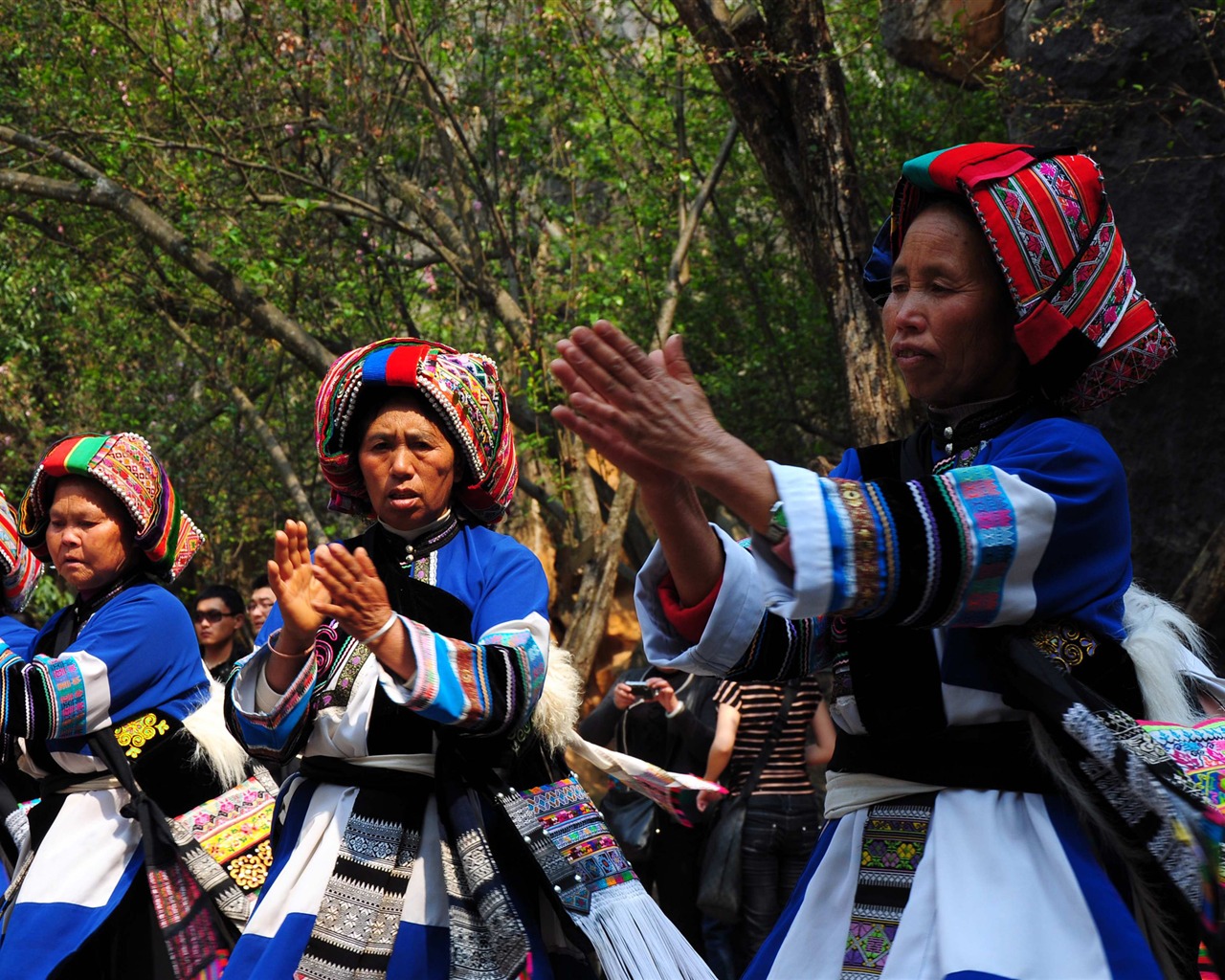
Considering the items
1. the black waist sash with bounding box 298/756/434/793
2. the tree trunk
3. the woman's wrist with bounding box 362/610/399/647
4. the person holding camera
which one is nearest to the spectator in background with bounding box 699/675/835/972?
the person holding camera

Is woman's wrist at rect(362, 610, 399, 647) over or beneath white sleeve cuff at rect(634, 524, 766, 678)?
over

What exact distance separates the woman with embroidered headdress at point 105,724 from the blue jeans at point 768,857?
2430 mm

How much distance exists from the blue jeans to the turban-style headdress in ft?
12.6

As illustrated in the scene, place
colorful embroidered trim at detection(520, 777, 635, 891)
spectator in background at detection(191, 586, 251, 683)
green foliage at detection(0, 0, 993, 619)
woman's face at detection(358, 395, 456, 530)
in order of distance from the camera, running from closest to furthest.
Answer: colorful embroidered trim at detection(520, 777, 635, 891), woman's face at detection(358, 395, 456, 530), spectator in background at detection(191, 586, 251, 683), green foliage at detection(0, 0, 993, 619)

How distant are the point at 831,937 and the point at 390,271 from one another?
380 inches

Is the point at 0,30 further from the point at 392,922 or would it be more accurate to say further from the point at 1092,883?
the point at 1092,883

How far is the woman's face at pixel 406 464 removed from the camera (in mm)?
3547

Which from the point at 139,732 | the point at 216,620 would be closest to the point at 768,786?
the point at 139,732

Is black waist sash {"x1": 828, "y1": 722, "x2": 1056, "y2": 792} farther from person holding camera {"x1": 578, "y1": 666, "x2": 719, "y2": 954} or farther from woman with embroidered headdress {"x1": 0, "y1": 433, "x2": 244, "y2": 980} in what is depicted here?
person holding camera {"x1": 578, "y1": 666, "x2": 719, "y2": 954}

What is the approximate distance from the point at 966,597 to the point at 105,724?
2987mm

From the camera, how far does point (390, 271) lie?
1139 centimetres

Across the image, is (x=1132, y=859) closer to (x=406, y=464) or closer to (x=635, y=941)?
(x=635, y=941)

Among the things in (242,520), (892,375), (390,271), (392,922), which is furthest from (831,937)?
(242,520)

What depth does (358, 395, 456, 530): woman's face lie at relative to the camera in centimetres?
355
